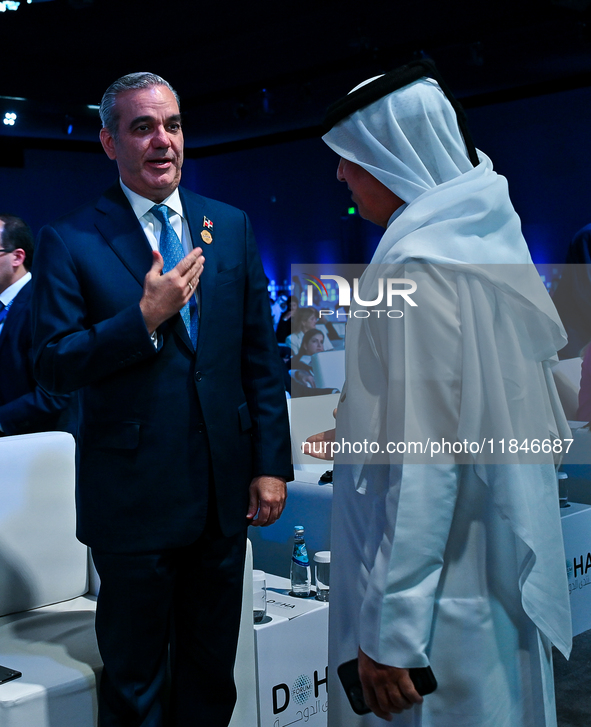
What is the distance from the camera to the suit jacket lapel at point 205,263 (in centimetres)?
173

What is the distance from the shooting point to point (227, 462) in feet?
5.68

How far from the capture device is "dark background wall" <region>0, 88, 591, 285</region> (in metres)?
9.48

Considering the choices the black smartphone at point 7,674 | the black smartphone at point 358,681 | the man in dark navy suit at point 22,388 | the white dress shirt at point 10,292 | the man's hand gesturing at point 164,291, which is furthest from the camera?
the white dress shirt at point 10,292

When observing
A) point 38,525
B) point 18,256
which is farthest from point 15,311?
point 38,525

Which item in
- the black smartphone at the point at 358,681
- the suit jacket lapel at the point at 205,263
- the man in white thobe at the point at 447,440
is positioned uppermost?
the suit jacket lapel at the point at 205,263

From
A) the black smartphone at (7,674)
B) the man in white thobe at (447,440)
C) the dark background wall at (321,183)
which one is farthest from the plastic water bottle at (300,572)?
the dark background wall at (321,183)

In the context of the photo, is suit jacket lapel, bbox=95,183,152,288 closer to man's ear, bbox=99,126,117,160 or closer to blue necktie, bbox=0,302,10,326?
man's ear, bbox=99,126,117,160

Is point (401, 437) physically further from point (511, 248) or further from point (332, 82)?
point (332, 82)

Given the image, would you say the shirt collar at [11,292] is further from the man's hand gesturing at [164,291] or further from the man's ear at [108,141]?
the man's hand gesturing at [164,291]

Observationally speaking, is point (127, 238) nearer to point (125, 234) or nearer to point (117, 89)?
point (125, 234)

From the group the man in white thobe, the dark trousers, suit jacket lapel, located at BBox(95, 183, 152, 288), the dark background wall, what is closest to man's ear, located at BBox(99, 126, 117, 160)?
suit jacket lapel, located at BBox(95, 183, 152, 288)

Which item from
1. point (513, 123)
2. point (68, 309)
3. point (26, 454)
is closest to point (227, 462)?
point (68, 309)

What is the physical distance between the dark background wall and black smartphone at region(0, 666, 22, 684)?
8826 millimetres

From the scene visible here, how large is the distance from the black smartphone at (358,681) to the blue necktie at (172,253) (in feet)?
2.55
